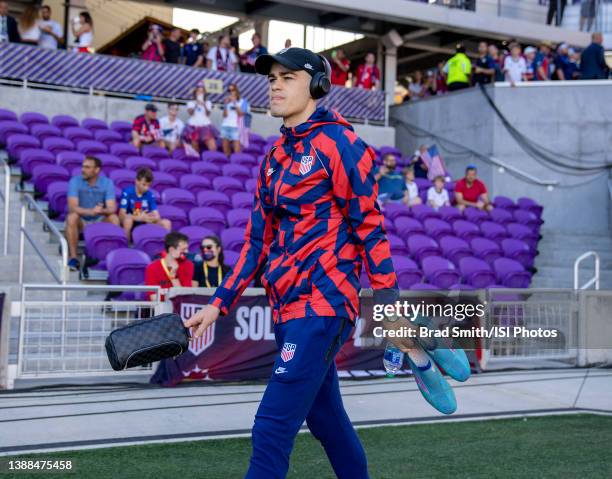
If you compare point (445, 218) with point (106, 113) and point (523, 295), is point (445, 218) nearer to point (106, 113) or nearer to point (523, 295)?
point (523, 295)

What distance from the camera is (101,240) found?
995 centimetres

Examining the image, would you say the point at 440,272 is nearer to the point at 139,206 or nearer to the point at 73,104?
the point at 139,206

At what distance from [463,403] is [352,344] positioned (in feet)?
6.61

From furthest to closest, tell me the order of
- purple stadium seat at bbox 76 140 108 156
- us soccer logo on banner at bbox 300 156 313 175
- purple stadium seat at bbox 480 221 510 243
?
1. purple stadium seat at bbox 480 221 510 243
2. purple stadium seat at bbox 76 140 108 156
3. us soccer logo on banner at bbox 300 156 313 175

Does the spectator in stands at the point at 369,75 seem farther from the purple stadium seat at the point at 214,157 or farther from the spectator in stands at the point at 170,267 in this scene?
the spectator in stands at the point at 170,267

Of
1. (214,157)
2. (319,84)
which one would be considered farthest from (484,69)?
(319,84)

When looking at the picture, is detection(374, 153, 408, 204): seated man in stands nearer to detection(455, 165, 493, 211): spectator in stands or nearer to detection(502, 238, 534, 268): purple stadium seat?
detection(455, 165, 493, 211): spectator in stands

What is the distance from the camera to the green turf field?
483 centimetres

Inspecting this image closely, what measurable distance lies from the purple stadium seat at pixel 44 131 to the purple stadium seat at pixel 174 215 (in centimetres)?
326

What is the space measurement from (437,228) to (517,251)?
1.62 metres

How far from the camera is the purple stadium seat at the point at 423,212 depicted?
1428cm

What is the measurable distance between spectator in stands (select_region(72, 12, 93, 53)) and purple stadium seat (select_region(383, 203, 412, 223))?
691cm

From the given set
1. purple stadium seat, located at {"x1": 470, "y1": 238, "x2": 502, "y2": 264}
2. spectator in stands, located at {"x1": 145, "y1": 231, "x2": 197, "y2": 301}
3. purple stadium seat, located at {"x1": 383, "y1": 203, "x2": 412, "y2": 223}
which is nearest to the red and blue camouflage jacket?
A: spectator in stands, located at {"x1": 145, "y1": 231, "x2": 197, "y2": 301}

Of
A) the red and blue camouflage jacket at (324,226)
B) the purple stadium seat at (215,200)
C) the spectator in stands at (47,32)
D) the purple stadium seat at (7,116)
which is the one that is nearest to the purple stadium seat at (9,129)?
the purple stadium seat at (7,116)
